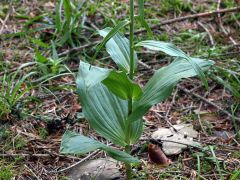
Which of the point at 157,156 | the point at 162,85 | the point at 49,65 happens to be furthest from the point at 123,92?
the point at 49,65

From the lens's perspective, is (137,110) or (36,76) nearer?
(137,110)

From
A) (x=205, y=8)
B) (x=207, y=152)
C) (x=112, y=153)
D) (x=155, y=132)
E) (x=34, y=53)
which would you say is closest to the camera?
(x=112, y=153)

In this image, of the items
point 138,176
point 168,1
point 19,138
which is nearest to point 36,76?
point 19,138

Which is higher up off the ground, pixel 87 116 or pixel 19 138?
pixel 87 116

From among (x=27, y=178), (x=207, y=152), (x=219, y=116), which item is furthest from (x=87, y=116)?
(x=219, y=116)

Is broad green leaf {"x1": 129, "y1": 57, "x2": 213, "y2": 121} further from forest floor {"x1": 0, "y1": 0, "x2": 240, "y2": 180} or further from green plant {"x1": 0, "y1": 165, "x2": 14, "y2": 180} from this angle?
green plant {"x1": 0, "y1": 165, "x2": 14, "y2": 180}

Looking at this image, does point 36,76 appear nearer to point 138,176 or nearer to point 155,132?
point 155,132

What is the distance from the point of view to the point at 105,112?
2256 mm

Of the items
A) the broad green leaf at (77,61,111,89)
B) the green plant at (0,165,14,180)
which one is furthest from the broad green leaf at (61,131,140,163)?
the green plant at (0,165,14,180)

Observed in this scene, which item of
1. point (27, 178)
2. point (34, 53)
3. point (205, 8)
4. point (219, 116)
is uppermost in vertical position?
point (205, 8)

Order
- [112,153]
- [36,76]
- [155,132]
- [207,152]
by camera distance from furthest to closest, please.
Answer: [36,76] < [155,132] < [207,152] < [112,153]

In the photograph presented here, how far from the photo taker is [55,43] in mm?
3367

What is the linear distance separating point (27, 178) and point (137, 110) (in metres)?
0.70

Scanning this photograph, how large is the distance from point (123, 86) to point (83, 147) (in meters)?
0.31
